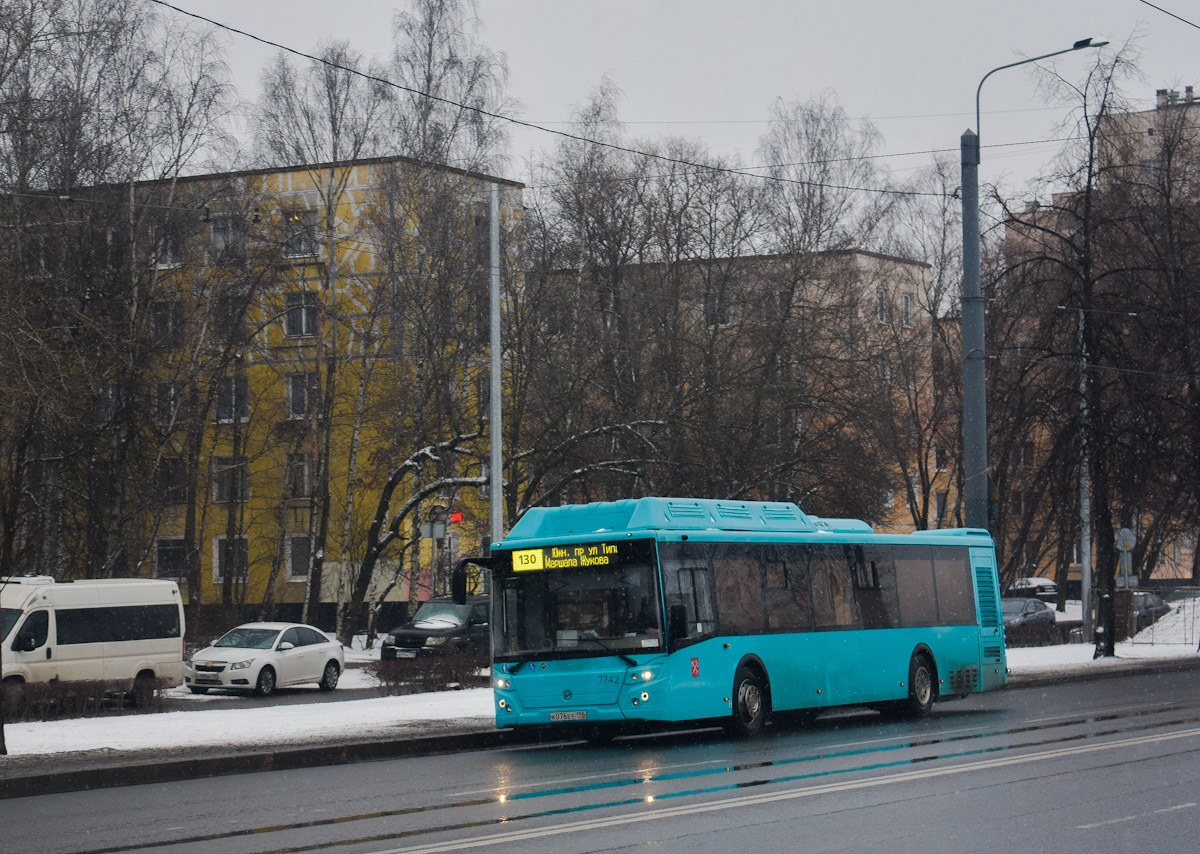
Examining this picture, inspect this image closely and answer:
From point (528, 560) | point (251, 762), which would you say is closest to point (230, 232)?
point (528, 560)

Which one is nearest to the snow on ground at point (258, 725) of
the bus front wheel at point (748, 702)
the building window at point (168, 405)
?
the bus front wheel at point (748, 702)

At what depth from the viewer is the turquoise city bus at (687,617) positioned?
1716 cm

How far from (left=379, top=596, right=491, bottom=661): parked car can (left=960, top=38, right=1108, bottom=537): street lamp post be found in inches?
532

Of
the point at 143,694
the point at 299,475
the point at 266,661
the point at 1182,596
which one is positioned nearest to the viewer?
the point at 143,694

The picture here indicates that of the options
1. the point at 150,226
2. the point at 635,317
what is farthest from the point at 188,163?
the point at 635,317

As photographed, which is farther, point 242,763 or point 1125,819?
point 242,763

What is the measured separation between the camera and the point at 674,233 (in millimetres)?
43031

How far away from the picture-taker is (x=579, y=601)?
57.9 ft

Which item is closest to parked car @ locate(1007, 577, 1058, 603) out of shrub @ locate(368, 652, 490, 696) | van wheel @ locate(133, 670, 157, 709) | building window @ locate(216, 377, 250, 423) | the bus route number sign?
building window @ locate(216, 377, 250, 423)

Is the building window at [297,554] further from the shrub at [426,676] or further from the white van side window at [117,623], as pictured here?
the shrub at [426,676]

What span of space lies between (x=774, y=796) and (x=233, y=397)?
1498 inches

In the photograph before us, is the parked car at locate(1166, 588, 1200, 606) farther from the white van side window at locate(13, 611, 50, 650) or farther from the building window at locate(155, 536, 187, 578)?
the building window at locate(155, 536, 187, 578)

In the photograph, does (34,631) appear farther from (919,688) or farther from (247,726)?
(919,688)

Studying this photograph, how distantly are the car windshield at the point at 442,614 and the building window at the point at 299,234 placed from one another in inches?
458
